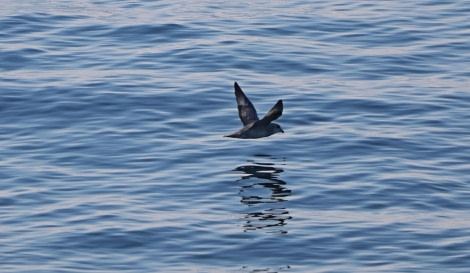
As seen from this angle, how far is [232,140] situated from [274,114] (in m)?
3.20

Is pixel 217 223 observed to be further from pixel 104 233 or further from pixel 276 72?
pixel 276 72

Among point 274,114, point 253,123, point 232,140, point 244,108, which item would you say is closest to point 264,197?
point 274,114

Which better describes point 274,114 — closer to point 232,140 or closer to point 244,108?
point 244,108

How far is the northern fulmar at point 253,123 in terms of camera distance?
23125 mm

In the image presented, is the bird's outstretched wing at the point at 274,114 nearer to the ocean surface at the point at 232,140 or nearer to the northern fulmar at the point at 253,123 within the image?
the northern fulmar at the point at 253,123

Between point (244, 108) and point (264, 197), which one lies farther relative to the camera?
point (244, 108)

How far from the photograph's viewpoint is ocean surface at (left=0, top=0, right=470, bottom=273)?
19391 millimetres

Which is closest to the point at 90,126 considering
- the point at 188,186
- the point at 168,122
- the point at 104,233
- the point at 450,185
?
the point at 168,122

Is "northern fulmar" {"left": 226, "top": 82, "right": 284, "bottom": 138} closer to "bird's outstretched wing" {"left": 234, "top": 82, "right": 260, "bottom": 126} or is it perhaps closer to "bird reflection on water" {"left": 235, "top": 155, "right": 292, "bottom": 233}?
"bird's outstretched wing" {"left": 234, "top": 82, "right": 260, "bottom": 126}

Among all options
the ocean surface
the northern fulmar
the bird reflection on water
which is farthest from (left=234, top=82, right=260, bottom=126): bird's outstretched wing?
the bird reflection on water

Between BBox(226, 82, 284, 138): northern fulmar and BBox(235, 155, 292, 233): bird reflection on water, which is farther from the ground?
BBox(226, 82, 284, 138): northern fulmar

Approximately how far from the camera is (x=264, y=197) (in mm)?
21844

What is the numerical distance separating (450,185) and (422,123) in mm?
4226

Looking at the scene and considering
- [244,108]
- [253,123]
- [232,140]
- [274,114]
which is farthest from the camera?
[232,140]
